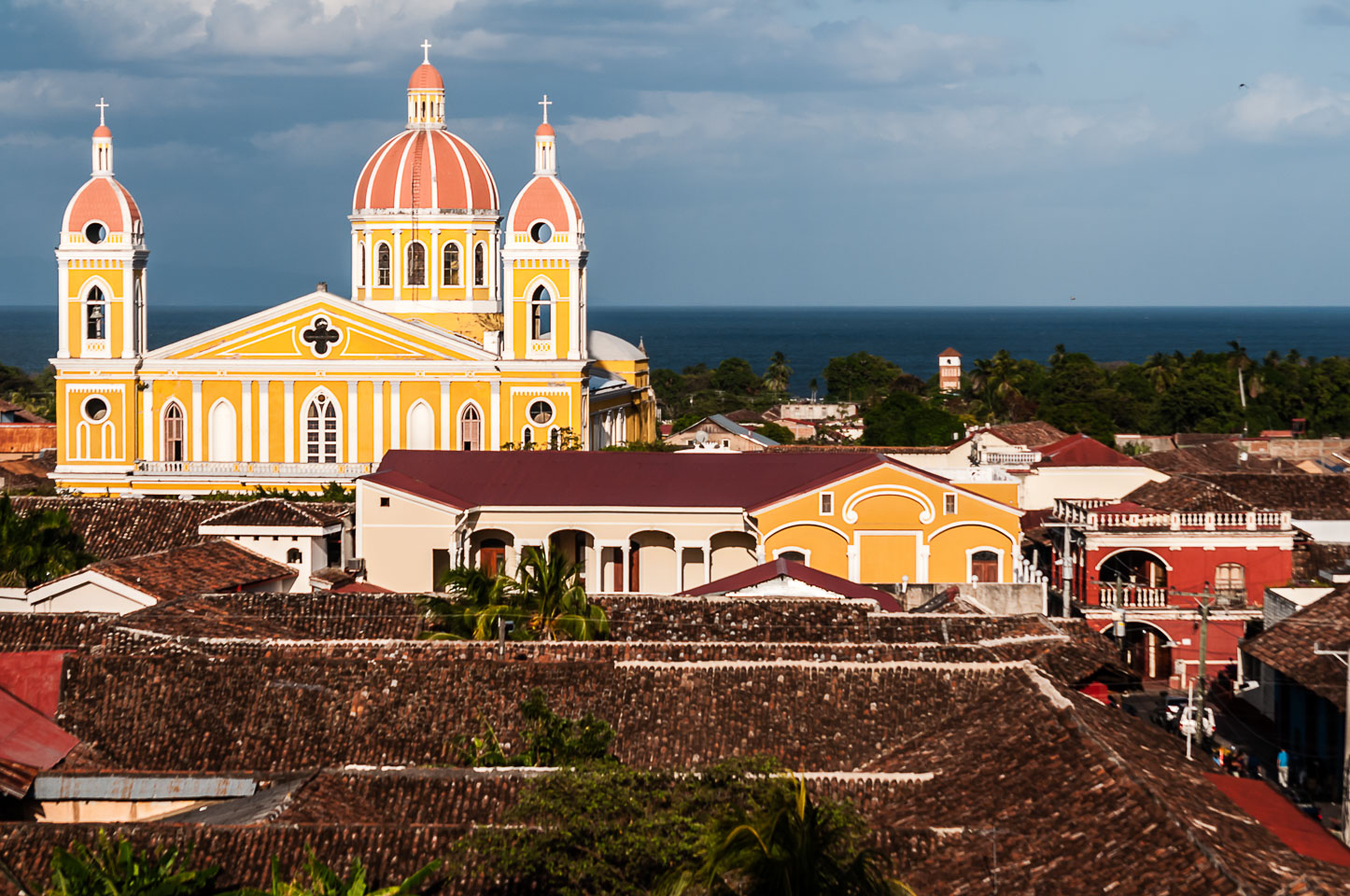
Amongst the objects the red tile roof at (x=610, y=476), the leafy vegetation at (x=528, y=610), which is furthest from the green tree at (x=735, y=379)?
the leafy vegetation at (x=528, y=610)

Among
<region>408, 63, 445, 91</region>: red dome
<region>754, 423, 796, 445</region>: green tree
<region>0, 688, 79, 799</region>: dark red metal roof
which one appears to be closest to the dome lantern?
<region>408, 63, 445, 91</region>: red dome

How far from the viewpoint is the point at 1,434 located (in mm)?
70188

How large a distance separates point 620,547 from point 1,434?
3730cm

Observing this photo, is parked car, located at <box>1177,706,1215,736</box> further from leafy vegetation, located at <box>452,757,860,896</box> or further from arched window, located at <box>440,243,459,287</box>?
arched window, located at <box>440,243,459,287</box>

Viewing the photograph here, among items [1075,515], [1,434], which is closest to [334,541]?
[1075,515]

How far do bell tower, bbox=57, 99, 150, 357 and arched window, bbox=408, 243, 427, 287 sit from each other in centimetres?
788

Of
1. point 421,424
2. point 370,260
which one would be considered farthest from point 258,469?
point 370,260

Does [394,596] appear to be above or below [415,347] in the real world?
below

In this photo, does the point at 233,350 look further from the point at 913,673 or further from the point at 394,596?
the point at 913,673

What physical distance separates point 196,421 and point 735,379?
8510cm

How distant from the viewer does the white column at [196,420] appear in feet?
172

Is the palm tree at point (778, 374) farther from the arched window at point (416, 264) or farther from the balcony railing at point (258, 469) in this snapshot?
the balcony railing at point (258, 469)

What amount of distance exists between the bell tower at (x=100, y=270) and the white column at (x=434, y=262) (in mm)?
8362

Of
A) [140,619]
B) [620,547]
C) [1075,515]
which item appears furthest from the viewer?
[620,547]
